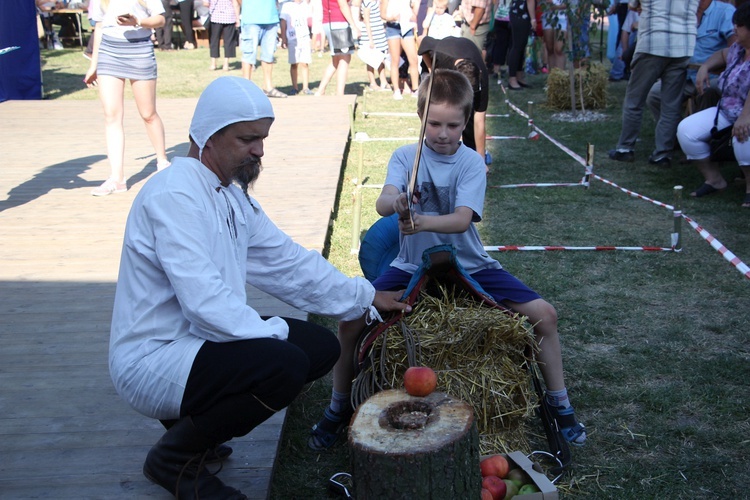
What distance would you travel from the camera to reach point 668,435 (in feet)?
10.0

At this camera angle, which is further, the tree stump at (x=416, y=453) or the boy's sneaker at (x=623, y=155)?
the boy's sneaker at (x=623, y=155)

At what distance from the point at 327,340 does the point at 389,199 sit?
0.62 meters

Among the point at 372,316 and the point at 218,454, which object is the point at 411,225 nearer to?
the point at 372,316

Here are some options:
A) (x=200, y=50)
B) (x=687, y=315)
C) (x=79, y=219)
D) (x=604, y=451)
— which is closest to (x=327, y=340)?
(x=604, y=451)

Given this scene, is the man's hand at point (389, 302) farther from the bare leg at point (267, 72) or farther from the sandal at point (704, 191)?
the bare leg at point (267, 72)

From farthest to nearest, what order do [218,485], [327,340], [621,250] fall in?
[621,250], [327,340], [218,485]

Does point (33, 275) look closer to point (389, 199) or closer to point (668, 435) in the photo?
point (389, 199)

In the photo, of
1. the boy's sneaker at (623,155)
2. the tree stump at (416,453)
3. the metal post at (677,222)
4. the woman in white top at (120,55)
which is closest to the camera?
the tree stump at (416,453)

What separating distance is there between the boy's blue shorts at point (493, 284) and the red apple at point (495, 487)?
711 mm

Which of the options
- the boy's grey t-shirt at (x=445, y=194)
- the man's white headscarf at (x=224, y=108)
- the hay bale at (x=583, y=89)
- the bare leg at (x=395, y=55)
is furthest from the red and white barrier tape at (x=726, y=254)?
the bare leg at (x=395, y=55)

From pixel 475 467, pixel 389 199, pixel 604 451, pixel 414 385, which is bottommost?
pixel 604 451

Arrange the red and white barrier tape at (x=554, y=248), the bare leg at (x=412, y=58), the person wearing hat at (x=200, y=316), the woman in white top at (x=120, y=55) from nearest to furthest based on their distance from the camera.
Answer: the person wearing hat at (x=200, y=316) → the red and white barrier tape at (x=554, y=248) → the woman in white top at (x=120, y=55) → the bare leg at (x=412, y=58)

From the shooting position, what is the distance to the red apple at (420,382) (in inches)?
94.3

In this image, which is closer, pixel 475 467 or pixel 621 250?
pixel 475 467
